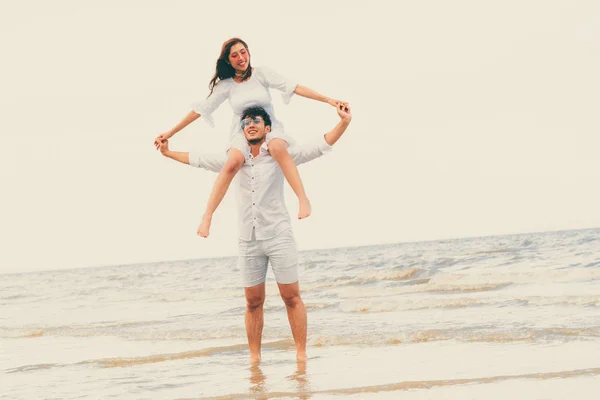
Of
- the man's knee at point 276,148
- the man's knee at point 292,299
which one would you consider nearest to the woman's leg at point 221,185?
the man's knee at point 276,148

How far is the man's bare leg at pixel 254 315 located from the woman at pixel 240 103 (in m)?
0.73

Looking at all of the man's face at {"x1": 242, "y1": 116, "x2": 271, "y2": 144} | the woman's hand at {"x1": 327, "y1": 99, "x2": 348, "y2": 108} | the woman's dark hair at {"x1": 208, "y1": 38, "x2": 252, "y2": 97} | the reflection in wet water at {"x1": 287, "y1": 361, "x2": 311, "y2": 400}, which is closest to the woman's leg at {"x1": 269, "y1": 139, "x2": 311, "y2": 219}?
the man's face at {"x1": 242, "y1": 116, "x2": 271, "y2": 144}

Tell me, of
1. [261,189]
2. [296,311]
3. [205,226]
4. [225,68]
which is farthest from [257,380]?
[225,68]

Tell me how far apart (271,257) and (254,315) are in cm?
62

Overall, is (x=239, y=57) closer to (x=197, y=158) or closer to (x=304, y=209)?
(x=197, y=158)

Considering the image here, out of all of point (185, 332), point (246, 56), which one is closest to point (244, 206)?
point (246, 56)

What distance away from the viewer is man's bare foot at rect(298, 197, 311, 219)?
17.7ft

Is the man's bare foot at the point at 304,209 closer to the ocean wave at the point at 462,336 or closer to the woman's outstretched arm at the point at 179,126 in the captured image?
the woman's outstretched arm at the point at 179,126

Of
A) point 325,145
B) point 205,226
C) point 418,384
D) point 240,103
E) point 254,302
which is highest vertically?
point 240,103

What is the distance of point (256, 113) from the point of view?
18.3 feet

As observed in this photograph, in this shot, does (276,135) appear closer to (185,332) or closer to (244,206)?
(244,206)

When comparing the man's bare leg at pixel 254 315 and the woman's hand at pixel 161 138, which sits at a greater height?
the woman's hand at pixel 161 138

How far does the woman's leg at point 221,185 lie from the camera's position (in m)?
5.50

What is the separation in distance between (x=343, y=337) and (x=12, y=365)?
311 centimetres
